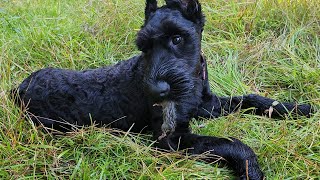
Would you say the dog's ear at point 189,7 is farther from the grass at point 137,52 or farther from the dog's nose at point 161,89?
the grass at point 137,52

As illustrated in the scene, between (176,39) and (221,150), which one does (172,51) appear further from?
(221,150)

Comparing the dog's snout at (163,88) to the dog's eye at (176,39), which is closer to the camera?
the dog's snout at (163,88)

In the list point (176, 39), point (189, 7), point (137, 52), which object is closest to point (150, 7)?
point (189, 7)

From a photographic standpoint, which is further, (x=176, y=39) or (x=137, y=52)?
(x=137, y=52)

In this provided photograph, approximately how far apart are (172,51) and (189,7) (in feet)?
1.30

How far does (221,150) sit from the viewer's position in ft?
9.27

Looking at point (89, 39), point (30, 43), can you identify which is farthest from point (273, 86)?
point (30, 43)

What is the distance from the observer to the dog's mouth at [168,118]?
2.90 metres

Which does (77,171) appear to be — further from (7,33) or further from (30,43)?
(7,33)

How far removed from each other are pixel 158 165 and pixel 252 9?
2.62 m

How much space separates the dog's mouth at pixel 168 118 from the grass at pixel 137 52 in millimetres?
143

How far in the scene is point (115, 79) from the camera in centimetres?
333

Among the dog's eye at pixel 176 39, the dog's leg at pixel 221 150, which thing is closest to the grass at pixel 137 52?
the dog's leg at pixel 221 150

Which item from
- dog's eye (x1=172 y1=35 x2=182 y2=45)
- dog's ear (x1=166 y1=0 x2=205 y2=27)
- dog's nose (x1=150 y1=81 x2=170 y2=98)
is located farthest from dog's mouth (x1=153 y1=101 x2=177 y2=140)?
dog's ear (x1=166 y1=0 x2=205 y2=27)
